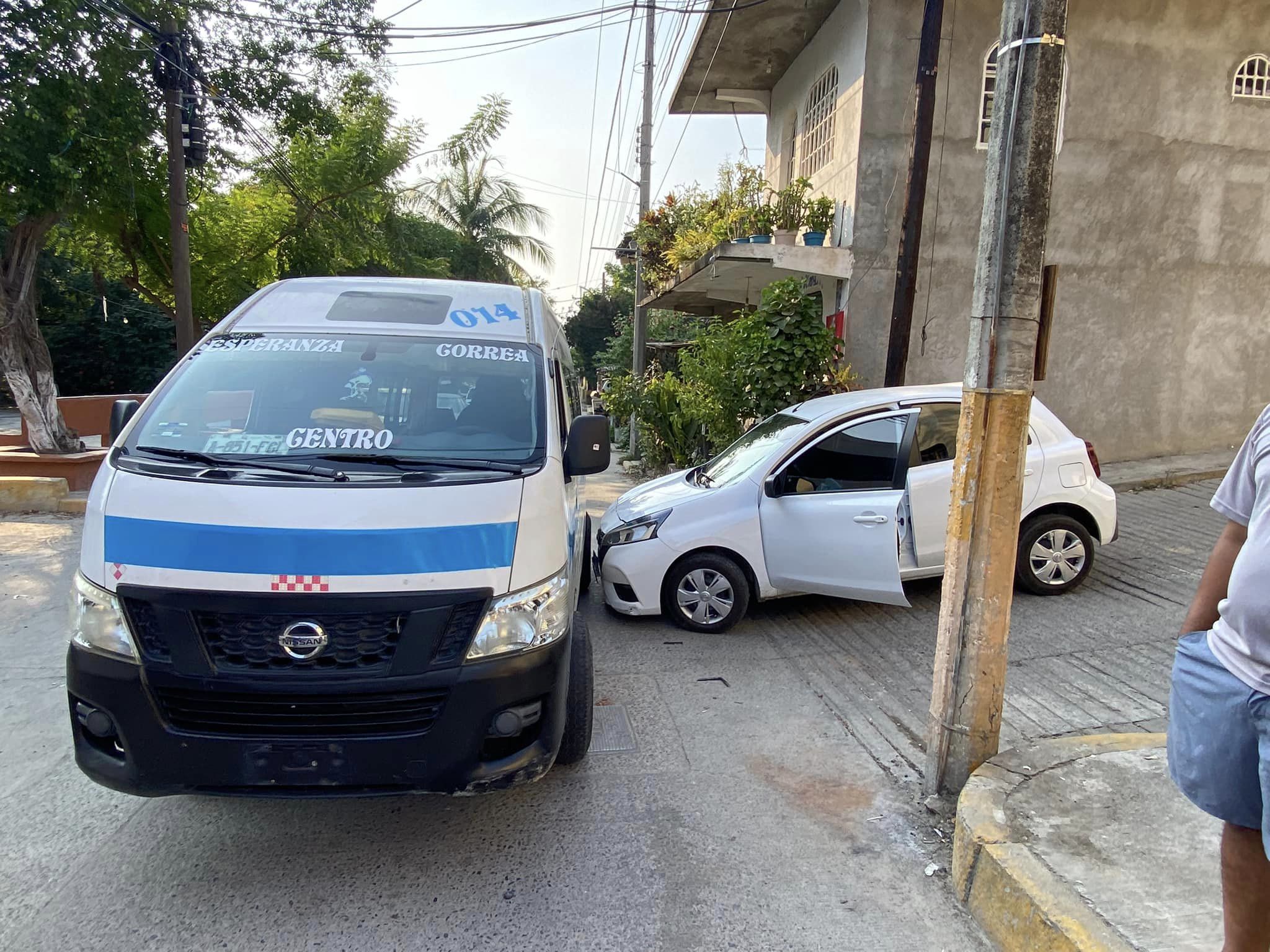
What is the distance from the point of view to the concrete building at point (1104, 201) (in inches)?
380

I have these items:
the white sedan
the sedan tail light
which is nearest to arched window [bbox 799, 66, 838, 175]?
the sedan tail light

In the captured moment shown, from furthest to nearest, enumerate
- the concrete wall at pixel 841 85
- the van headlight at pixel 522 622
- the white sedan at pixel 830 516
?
the concrete wall at pixel 841 85, the white sedan at pixel 830 516, the van headlight at pixel 522 622

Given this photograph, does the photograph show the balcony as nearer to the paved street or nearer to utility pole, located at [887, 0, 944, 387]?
utility pole, located at [887, 0, 944, 387]

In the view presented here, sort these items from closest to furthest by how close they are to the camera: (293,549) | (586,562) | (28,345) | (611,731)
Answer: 1. (293,549)
2. (611,731)
3. (586,562)
4. (28,345)

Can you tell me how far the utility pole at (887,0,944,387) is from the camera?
7.93 metres

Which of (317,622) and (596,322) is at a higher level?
(596,322)

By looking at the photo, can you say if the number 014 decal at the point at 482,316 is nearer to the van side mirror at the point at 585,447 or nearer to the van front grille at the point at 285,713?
the van side mirror at the point at 585,447

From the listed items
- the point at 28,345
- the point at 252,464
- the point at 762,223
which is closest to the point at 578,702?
the point at 252,464

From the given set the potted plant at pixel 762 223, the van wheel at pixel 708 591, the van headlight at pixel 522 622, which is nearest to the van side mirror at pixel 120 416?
the van headlight at pixel 522 622

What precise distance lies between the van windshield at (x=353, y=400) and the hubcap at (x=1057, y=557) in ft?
13.2

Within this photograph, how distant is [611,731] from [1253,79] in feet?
39.2

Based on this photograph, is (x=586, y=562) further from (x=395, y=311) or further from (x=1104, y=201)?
(x=1104, y=201)

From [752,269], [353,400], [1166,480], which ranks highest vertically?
[752,269]

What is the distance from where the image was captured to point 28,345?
10.7m
